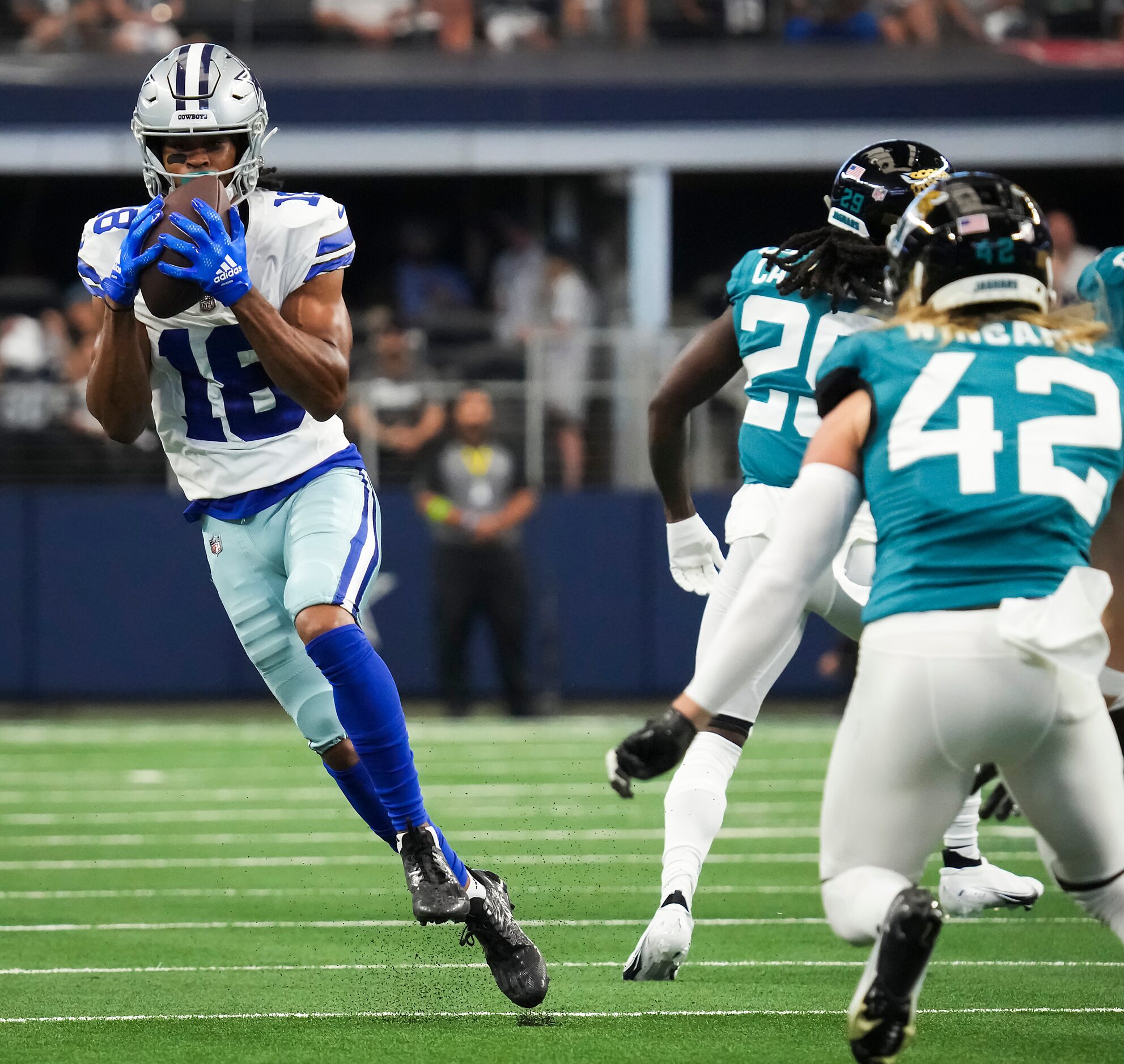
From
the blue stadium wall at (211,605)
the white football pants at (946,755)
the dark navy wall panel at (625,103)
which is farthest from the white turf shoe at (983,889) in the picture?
the dark navy wall panel at (625,103)

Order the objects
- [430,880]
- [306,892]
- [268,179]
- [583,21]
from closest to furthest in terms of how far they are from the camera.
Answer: [430,880]
[268,179]
[306,892]
[583,21]

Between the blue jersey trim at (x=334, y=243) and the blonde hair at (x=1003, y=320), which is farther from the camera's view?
the blue jersey trim at (x=334, y=243)

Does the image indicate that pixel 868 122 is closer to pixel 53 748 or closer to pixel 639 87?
pixel 639 87

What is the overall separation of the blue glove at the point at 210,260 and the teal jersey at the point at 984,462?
1.60 meters

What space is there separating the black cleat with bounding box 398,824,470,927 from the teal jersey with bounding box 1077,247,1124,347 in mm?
2033

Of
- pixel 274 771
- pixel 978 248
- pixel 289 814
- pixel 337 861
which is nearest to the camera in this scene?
pixel 978 248

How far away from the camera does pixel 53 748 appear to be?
10.6 meters

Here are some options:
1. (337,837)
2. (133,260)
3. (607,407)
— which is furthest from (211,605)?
(133,260)

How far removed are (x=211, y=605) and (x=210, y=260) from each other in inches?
351

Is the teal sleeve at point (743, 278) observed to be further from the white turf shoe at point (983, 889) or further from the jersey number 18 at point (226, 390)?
the white turf shoe at point (983, 889)

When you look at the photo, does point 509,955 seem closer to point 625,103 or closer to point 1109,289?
point 1109,289

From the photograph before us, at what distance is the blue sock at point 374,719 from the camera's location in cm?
417

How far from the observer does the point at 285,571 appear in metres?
4.59

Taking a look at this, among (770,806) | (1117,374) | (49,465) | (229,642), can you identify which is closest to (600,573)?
(229,642)
